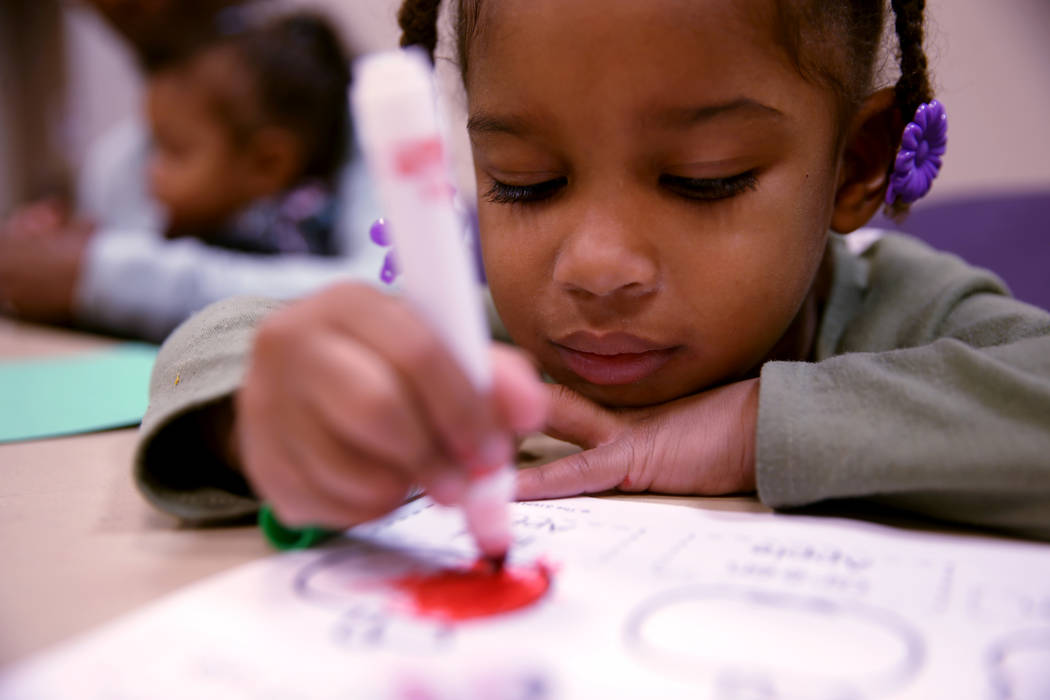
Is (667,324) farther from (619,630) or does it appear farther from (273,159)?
(273,159)

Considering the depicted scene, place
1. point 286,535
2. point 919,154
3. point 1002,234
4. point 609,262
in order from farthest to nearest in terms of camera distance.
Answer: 1. point 1002,234
2. point 919,154
3. point 609,262
4. point 286,535

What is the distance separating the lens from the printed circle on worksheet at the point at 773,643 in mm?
262

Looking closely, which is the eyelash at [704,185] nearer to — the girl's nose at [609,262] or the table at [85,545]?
the girl's nose at [609,262]

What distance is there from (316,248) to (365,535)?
113 cm

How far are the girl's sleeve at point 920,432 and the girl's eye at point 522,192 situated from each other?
0.17m

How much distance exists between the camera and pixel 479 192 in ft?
2.02

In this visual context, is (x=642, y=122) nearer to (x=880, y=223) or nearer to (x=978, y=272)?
(x=978, y=272)

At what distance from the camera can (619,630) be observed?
0.97 feet

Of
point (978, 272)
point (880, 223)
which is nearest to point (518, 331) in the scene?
point (978, 272)

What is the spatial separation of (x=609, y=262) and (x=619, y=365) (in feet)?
0.27

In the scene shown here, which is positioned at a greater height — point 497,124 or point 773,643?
point 497,124

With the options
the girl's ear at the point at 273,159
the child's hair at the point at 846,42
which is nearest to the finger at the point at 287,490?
the child's hair at the point at 846,42

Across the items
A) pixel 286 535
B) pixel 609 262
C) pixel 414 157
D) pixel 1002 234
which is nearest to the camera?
pixel 414 157

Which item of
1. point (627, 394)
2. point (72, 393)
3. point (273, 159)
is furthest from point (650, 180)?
point (273, 159)
